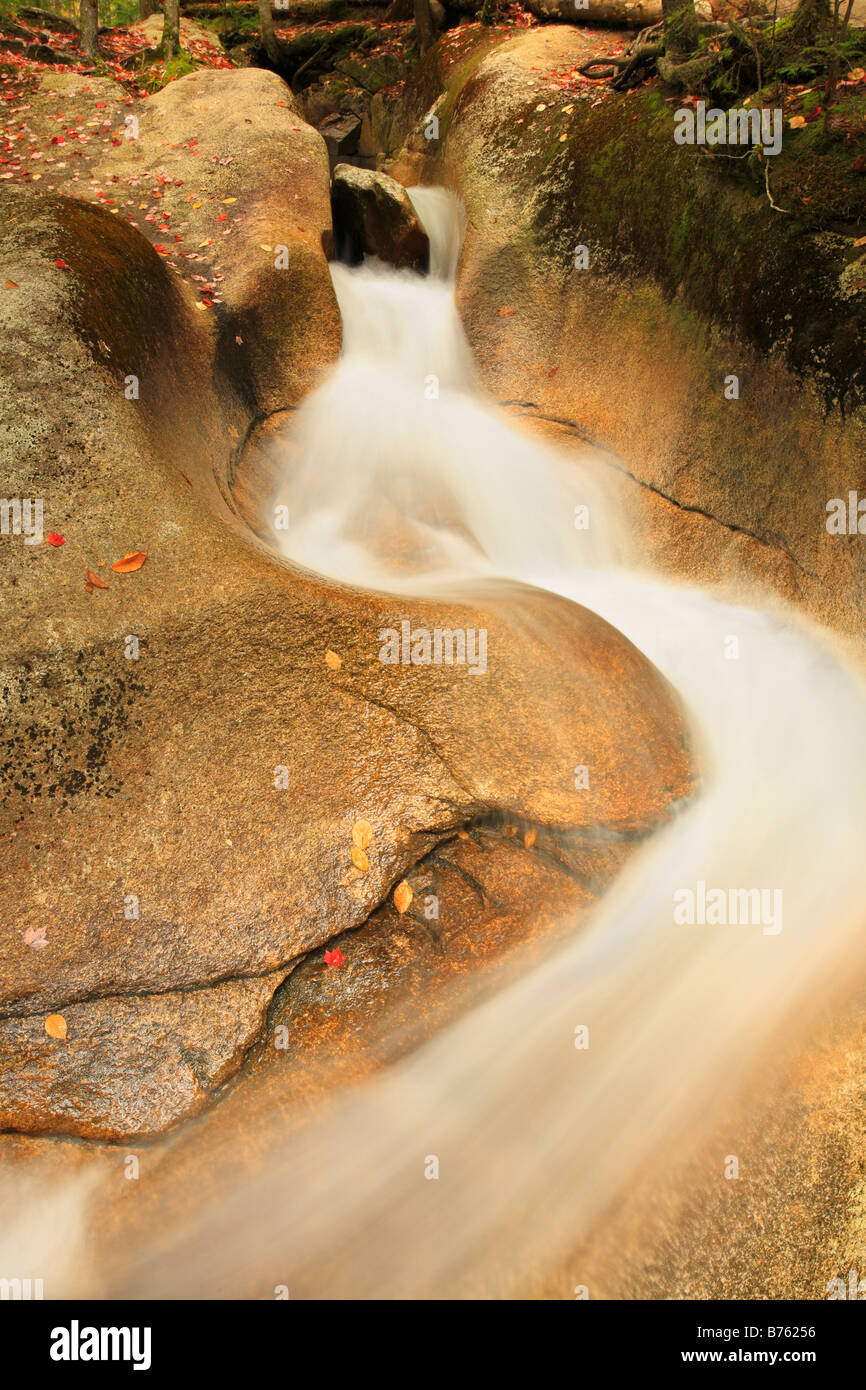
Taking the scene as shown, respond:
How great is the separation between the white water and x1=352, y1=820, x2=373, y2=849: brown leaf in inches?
35.0

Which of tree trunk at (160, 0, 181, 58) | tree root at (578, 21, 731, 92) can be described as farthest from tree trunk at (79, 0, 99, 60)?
tree root at (578, 21, 731, 92)

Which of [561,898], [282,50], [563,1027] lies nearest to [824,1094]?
[563,1027]

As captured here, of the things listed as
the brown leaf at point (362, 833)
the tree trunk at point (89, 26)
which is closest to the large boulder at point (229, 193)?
the tree trunk at point (89, 26)

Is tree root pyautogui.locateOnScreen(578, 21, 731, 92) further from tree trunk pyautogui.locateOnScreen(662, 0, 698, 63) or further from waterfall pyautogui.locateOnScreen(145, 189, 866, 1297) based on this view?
waterfall pyautogui.locateOnScreen(145, 189, 866, 1297)

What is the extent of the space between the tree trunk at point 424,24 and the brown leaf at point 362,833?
45.4 feet

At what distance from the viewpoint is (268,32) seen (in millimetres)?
14500

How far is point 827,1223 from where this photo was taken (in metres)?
3.05

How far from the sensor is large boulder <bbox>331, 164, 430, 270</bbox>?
31.6ft

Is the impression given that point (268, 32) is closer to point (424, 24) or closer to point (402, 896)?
point (424, 24)

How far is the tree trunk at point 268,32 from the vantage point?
568 inches

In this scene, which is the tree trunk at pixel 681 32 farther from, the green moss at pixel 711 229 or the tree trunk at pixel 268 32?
the tree trunk at pixel 268 32

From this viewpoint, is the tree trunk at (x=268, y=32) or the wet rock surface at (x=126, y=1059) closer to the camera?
the wet rock surface at (x=126, y=1059)

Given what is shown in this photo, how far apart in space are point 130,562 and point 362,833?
79.6 inches

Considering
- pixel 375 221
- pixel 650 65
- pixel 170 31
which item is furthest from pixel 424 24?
pixel 650 65
